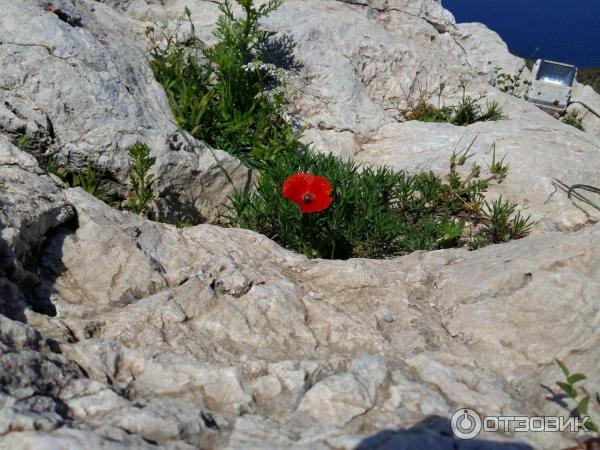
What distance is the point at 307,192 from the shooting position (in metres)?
3.62

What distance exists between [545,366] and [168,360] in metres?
1.44

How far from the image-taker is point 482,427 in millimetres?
2010

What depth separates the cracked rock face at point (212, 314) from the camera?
1.94 metres

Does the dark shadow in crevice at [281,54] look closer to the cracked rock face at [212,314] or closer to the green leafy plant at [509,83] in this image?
the cracked rock face at [212,314]

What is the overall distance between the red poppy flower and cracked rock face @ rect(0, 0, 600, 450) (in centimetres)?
35

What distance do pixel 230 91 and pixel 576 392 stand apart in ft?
12.4

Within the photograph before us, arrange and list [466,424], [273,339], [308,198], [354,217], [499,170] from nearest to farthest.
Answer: [466,424] < [273,339] < [308,198] < [354,217] < [499,170]

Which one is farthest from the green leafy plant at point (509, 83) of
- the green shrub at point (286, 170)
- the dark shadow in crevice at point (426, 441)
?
the dark shadow in crevice at point (426, 441)

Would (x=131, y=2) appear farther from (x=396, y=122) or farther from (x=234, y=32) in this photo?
(x=396, y=122)

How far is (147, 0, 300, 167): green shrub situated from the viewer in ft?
16.1

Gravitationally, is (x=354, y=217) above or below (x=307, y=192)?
below

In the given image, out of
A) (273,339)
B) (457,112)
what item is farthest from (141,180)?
(457,112)

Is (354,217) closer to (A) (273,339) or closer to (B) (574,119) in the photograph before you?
→ (A) (273,339)

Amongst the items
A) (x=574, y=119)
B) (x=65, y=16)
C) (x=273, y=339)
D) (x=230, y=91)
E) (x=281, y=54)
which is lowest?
(x=574, y=119)
